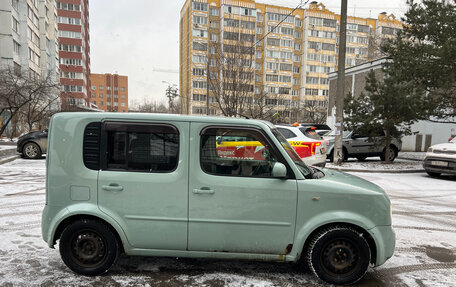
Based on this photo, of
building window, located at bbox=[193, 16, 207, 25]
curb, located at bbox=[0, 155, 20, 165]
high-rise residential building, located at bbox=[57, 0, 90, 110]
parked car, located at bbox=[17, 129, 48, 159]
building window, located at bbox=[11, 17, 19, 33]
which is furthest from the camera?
high-rise residential building, located at bbox=[57, 0, 90, 110]

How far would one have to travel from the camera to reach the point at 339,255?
3061 millimetres

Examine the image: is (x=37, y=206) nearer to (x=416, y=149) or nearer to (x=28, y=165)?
(x=28, y=165)

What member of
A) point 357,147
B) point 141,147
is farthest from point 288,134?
point 357,147

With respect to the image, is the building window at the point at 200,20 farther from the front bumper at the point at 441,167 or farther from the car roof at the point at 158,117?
the car roof at the point at 158,117

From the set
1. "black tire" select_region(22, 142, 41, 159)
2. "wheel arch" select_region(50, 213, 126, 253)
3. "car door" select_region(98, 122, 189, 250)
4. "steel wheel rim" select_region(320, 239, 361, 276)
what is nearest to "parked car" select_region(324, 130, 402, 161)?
"steel wheel rim" select_region(320, 239, 361, 276)

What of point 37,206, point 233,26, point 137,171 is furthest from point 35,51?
point 137,171

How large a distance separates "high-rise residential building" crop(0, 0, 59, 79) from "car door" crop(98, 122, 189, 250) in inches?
1147

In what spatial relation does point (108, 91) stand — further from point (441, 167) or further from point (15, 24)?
point (441, 167)

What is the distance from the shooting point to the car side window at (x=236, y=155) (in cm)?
307

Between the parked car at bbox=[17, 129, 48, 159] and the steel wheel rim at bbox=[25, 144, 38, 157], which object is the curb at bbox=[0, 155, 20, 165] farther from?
the steel wheel rim at bbox=[25, 144, 38, 157]

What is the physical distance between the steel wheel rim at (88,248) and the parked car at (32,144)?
1181 centimetres

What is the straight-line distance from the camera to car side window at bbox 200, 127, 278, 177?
3068mm

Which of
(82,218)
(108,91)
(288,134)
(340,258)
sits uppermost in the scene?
(108,91)

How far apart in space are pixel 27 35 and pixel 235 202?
52.1 meters
